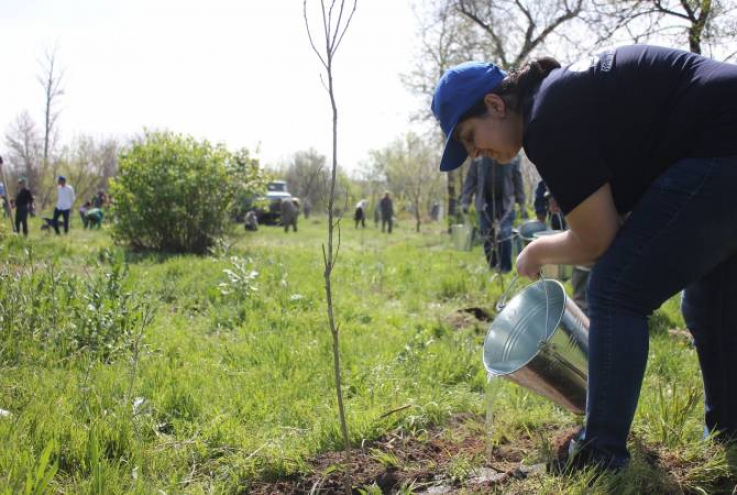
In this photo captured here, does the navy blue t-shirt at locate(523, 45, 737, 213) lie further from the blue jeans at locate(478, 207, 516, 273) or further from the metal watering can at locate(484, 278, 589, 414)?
the blue jeans at locate(478, 207, 516, 273)

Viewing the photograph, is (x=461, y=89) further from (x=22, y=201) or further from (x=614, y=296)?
(x=22, y=201)

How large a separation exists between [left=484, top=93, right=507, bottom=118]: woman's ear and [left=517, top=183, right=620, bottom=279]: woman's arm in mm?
394

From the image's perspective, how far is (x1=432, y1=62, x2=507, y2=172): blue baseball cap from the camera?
1.60 metres

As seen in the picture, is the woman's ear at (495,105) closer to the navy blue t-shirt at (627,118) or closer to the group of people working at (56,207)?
the navy blue t-shirt at (627,118)

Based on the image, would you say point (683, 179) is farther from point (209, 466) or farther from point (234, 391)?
point (234, 391)

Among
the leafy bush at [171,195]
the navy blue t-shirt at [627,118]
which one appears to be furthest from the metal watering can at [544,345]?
the leafy bush at [171,195]

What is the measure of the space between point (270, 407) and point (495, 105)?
1508mm

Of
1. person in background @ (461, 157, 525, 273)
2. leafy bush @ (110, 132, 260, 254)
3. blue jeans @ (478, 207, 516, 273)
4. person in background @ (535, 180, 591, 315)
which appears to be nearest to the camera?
person in background @ (535, 180, 591, 315)

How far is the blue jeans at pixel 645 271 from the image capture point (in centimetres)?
137

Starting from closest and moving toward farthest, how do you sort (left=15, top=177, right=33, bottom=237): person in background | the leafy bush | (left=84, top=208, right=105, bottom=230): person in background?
the leafy bush → (left=15, top=177, right=33, bottom=237): person in background → (left=84, top=208, right=105, bottom=230): person in background

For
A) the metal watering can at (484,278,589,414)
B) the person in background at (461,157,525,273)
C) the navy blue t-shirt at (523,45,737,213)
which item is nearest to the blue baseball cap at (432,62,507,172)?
the navy blue t-shirt at (523,45,737,213)

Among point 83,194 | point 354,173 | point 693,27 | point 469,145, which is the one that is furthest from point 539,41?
point 354,173

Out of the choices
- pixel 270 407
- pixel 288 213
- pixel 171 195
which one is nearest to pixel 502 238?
pixel 270 407

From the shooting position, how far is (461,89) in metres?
1.60
